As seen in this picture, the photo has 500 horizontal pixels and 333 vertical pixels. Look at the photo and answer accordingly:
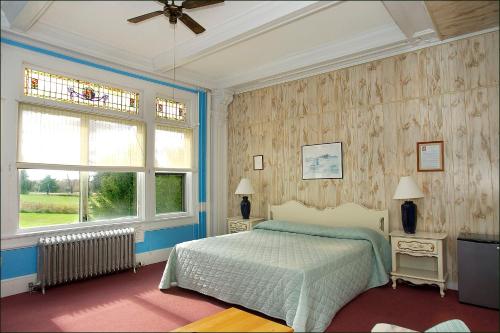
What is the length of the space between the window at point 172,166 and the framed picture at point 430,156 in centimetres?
327

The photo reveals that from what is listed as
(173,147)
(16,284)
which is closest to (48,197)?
(16,284)

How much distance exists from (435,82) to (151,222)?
4.01 m

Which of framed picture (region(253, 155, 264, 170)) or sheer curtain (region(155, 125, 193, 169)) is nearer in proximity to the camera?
sheer curtain (region(155, 125, 193, 169))

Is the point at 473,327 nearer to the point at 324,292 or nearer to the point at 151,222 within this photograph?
the point at 324,292

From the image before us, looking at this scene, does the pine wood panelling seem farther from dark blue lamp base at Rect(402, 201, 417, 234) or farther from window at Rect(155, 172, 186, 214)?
window at Rect(155, 172, 186, 214)

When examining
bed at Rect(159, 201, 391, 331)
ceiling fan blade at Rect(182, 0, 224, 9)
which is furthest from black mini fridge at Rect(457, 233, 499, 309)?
ceiling fan blade at Rect(182, 0, 224, 9)

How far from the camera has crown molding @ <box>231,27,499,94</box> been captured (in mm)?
3782

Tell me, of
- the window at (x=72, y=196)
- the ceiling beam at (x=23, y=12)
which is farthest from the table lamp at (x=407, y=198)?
the ceiling beam at (x=23, y=12)

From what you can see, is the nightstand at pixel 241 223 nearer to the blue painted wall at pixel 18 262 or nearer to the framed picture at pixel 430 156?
the framed picture at pixel 430 156

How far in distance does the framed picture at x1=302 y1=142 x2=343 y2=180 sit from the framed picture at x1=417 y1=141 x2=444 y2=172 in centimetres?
97

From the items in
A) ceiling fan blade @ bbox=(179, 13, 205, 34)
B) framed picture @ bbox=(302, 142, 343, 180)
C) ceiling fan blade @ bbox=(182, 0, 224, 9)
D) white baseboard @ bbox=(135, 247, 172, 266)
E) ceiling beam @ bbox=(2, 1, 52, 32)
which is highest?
ceiling beam @ bbox=(2, 1, 52, 32)

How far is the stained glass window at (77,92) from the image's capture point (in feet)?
12.5

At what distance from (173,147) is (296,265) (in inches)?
120

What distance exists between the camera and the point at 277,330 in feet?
6.78
